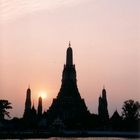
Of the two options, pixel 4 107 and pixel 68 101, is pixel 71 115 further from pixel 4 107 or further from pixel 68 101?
pixel 4 107

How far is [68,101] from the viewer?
110m

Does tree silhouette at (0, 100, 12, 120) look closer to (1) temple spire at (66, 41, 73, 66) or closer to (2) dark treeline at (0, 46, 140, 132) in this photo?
(2) dark treeline at (0, 46, 140, 132)

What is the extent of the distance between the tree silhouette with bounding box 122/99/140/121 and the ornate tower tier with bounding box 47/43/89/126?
10934 mm

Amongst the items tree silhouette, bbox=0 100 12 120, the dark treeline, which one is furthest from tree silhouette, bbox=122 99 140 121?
tree silhouette, bbox=0 100 12 120

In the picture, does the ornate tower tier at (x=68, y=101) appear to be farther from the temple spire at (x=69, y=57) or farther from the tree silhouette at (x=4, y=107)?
the tree silhouette at (x=4, y=107)

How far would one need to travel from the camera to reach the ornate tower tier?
109 metres

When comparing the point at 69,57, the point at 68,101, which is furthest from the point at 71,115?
the point at 69,57

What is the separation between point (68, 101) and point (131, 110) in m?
16.9

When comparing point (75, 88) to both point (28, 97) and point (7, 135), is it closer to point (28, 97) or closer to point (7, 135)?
point (28, 97)

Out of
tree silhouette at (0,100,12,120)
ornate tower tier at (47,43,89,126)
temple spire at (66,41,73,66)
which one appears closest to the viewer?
tree silhouette at (0,100,12,120)

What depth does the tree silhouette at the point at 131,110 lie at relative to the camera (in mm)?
100625

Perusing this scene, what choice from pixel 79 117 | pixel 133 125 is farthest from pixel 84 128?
pixel 133 125

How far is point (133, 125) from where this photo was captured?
99.4 meters

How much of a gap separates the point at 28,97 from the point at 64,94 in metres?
14.8
